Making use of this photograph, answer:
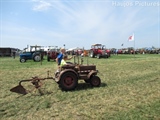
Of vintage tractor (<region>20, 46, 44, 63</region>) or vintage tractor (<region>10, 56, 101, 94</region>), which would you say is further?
vintage tractor (<region>20, 46, 44, 63</region>)

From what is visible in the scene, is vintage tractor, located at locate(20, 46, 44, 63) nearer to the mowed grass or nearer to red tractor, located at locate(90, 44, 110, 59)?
red tractor, located at locate(90, 44, 110, 59)

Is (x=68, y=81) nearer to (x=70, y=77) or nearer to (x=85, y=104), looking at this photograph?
(x=70, y=77)

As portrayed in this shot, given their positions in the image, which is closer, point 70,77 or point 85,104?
point 85,104

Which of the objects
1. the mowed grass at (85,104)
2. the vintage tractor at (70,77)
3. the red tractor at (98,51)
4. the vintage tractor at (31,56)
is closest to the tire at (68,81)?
the vintage tractor at (70,77)

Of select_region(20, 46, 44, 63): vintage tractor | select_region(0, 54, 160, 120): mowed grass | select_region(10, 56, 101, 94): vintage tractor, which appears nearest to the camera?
select_region(0, 54, 160, 120): mowed grass

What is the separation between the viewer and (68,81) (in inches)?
301

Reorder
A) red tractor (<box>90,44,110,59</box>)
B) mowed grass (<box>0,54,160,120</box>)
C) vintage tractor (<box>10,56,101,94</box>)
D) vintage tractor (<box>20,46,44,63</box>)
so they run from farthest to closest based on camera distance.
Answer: red tractor (<box>90,44,110,59</box>), vintage tractor (<box>20,46,44,63</box>), vintage tractor (<box>10,56,101,94</box>), mowed grass (<box>0,54,160,120</box>)

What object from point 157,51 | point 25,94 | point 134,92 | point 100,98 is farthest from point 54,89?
point 157,51

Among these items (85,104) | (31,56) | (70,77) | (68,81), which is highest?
(31,56)

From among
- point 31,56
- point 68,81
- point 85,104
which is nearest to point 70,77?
point 68,81

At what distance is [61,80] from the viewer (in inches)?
295

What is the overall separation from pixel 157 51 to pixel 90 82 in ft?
140

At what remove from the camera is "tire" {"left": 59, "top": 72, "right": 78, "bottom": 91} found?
7.50m

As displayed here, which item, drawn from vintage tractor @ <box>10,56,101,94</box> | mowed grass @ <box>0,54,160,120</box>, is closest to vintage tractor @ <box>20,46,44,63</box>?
mowed grass @ <box>0,54,160,120</box>
